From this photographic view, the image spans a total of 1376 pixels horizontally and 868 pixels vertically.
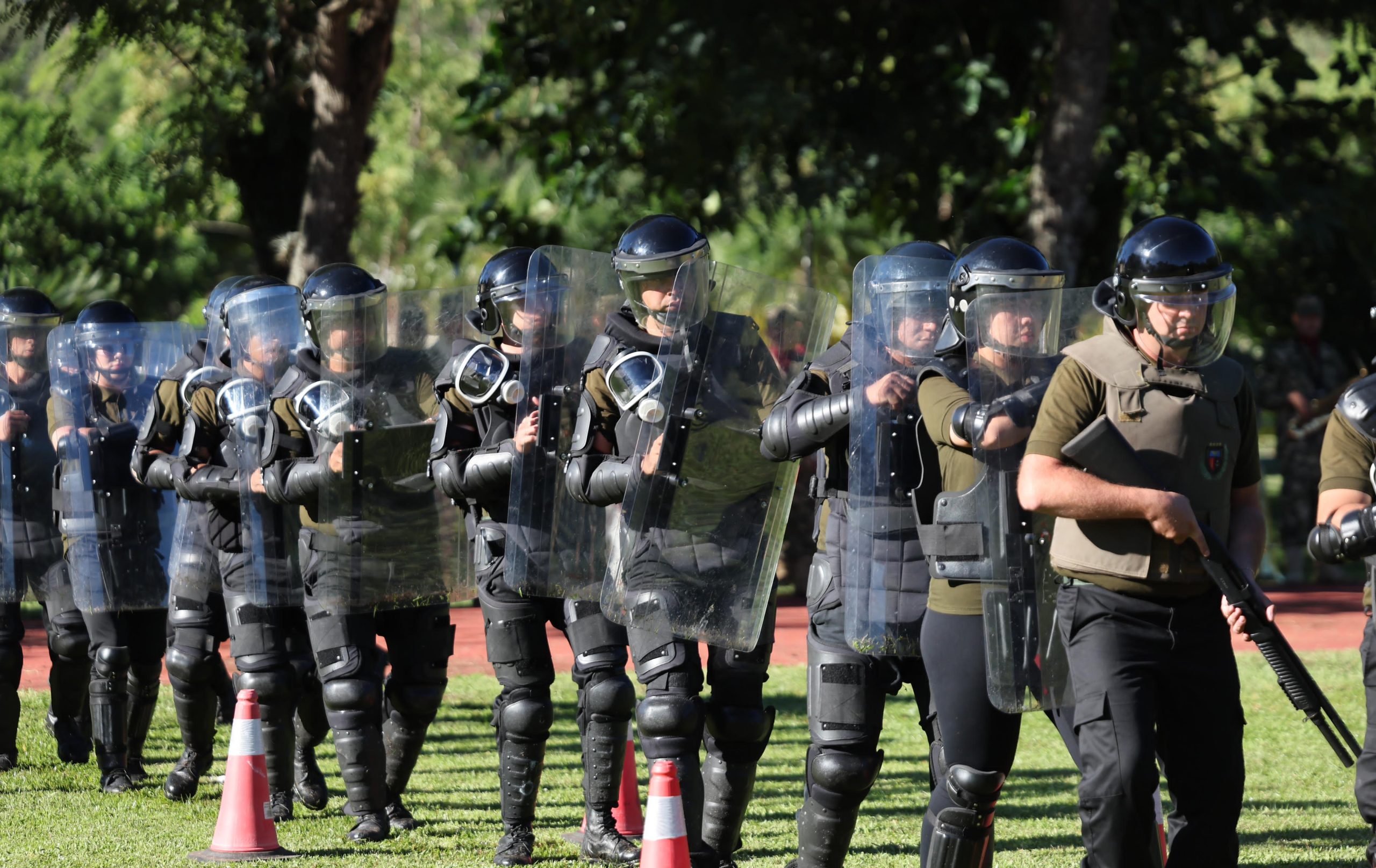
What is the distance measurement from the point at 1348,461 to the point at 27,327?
18.2 ft

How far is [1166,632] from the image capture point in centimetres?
400

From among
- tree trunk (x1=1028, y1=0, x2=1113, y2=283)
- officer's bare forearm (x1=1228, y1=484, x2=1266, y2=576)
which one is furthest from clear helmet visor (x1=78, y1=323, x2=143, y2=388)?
tree trunk (x1=1028, y1=0, x2=1113, y2=283)

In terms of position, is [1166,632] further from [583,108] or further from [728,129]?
[583,108]

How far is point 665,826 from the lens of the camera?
4.75 metres

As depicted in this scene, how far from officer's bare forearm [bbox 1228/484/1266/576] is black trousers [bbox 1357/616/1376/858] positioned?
86 cm

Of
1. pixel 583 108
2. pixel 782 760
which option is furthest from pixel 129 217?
pixel 782 760

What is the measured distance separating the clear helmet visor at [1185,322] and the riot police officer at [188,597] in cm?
412

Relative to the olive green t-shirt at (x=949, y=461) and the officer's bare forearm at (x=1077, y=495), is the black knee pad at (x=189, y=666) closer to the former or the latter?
the olive green t-shirt at (x=949, y=461)

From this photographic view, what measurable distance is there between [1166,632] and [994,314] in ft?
3.12

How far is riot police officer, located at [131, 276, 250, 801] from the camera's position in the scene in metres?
6.95

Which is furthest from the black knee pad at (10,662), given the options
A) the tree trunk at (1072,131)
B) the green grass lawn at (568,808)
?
the tree trunk at (1072,131)

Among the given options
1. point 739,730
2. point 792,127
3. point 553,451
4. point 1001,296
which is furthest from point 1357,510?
point 792,127

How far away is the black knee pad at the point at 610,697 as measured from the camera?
222 inches

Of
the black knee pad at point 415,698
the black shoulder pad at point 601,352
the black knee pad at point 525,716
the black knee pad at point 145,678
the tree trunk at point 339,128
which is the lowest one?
the black knee pad at point 145,678
